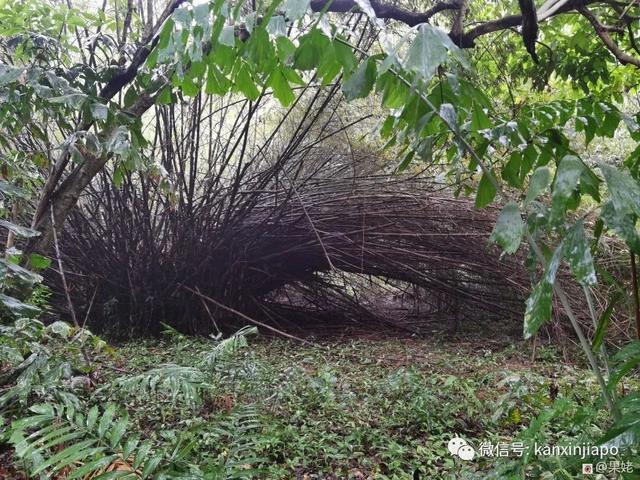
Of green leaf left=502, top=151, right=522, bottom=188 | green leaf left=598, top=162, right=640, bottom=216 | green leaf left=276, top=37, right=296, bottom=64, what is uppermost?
green leaf left=276, top=37, right=296, bottom=64

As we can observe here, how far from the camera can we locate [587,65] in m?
2.26

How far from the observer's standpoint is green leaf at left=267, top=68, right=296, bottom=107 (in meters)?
1.11

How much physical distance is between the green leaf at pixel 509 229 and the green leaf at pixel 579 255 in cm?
11

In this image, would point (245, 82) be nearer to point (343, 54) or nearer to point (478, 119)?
point (343, 54)

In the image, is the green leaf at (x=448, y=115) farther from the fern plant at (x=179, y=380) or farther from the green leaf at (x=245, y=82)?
the fern plant at (x=179, y=380)

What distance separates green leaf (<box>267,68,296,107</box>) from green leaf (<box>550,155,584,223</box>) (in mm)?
697

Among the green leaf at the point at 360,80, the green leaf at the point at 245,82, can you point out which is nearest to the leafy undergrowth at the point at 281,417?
the green leaf at the point at 360,80

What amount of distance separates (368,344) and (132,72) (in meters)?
2.16

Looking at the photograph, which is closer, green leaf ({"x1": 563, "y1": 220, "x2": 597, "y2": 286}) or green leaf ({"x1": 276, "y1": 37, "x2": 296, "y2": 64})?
green leaf ({"x1": 563, "y1": 220, "x2": 597, "y2": 286})

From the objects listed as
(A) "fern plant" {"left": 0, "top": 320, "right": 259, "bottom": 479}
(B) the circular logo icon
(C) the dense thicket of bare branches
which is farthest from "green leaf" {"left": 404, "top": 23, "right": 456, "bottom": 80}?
(C) the dense thicket of bare branches

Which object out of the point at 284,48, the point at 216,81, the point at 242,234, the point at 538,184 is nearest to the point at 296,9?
the point at 284,48

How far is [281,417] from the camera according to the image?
176cm

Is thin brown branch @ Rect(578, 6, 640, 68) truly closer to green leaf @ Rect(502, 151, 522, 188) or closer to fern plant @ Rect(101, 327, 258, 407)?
green leaf @ Rect(502, 151, 522, 188)

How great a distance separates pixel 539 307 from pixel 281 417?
134cm
